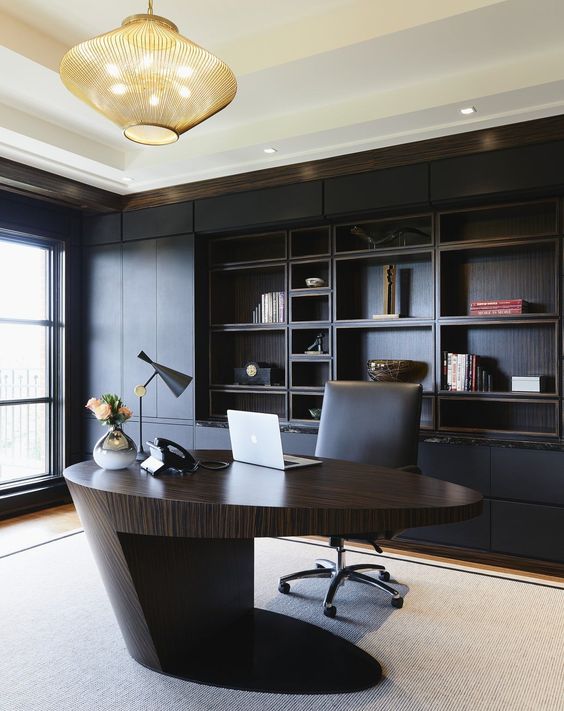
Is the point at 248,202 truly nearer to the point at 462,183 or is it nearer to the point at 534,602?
the point at 462,183


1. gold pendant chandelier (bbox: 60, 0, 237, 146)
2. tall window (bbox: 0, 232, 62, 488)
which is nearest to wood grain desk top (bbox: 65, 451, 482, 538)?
gold pendant chandelier (bbox: 60, 0, 237, 146)

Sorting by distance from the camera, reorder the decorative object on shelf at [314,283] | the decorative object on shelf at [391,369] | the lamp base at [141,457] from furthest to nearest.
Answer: the decorative object on shelf at [314,283] < the decorative object on shelf at [391,369] < the lamp base at [141,457]

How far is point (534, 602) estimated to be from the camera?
2.83 m

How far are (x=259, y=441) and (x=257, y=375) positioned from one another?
212 centimetres

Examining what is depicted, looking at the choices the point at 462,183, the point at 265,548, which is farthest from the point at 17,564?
the point at 462,183

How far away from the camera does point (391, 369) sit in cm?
392

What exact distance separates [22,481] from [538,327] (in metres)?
3.92

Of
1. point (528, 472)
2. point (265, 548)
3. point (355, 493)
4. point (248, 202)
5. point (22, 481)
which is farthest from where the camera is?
point (22, 481)

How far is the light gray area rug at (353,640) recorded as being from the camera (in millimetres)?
1984

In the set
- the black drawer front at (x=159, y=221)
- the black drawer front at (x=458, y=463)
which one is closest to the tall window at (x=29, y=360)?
the black drawer front at (x=159, y=221)

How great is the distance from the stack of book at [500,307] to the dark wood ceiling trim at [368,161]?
895 millimetres

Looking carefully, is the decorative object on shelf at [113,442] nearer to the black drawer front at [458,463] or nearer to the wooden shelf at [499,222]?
the black drawer front at [458,463]

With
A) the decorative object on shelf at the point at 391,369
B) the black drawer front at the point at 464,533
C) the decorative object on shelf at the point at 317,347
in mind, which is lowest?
the black drawer front at the point at 464,533

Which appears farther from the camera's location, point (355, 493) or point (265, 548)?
point (265, 548)
